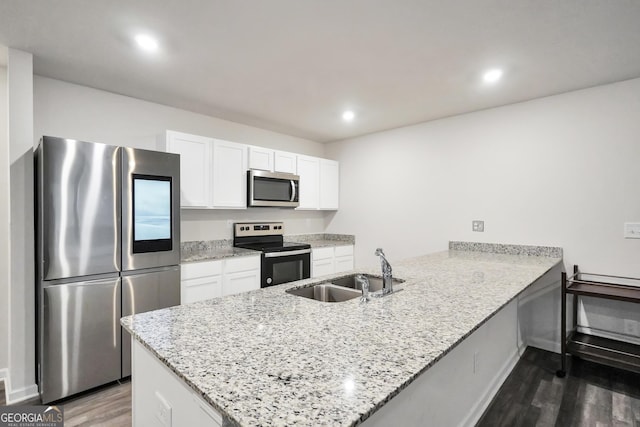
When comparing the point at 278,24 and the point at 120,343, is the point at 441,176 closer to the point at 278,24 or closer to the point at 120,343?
the point at 278,24

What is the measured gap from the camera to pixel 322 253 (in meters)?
4.02

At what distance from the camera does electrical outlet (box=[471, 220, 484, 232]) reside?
3.35 meters

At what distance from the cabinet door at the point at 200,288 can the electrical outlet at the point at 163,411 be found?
5.65 ft

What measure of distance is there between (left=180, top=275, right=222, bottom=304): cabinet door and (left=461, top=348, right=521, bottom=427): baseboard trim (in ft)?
7.09

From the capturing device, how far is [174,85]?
272 centimetres

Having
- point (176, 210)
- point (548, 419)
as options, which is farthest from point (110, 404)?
point (548, 419)

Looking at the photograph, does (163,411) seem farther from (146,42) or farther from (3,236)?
(3,236)

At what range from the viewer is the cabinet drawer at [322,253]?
3916mm

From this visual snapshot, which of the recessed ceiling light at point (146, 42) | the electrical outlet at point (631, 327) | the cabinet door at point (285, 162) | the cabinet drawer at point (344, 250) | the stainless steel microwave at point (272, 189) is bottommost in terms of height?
the electrical outlet at point (631, 327)

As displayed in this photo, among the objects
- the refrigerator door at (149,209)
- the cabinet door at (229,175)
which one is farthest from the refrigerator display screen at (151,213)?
the cabinet door at (229,175)

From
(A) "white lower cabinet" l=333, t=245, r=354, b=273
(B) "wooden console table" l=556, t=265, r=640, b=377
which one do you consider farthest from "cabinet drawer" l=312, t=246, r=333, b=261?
(B) "wooden console table" l=556, t=265, r=640, b=377

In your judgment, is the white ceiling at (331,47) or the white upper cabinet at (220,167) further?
the white upper cabinet at (220,167)

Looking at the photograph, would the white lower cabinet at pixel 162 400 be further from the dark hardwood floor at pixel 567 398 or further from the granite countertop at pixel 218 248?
the dark hardwood floor at pixel 567 398

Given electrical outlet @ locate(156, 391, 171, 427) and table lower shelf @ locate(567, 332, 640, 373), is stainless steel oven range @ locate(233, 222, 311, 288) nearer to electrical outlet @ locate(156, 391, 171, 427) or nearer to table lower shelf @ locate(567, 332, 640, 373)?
electrical outlet @ locate(156, 391, 171, 427)
